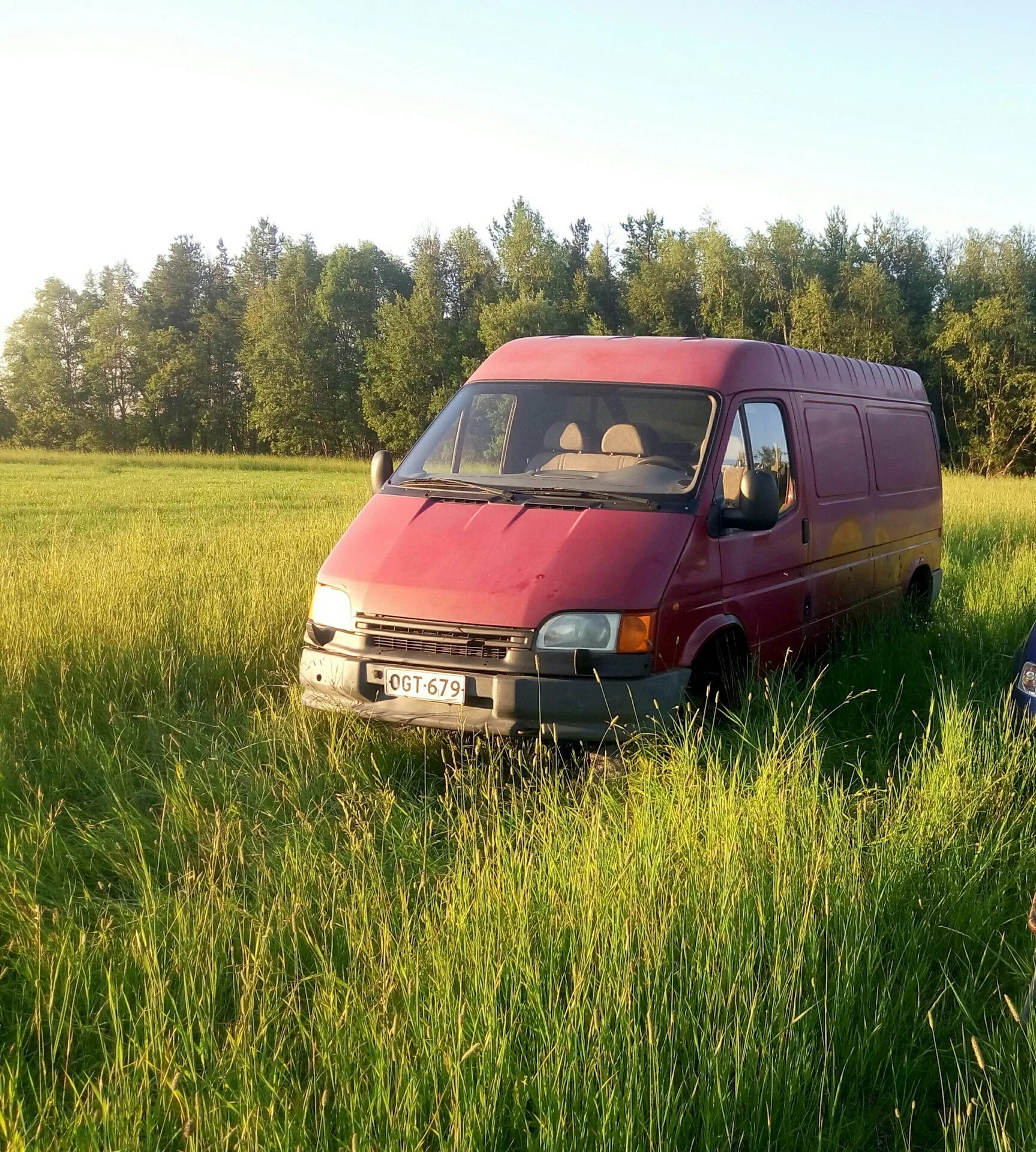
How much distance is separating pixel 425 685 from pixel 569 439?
74.0 inches

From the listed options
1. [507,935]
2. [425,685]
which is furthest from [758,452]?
[507,935]

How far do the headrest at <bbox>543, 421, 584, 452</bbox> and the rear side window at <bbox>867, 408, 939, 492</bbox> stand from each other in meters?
3.07

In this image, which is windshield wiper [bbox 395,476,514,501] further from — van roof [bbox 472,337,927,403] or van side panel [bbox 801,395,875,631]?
van side panel [bbox 801,395,875,631]

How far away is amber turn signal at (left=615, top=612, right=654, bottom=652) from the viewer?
5.06 metres

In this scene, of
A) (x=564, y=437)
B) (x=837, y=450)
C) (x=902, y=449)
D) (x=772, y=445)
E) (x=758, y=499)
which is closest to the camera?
(x=758, y=499)

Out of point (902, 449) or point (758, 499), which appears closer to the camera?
point (758, 499)

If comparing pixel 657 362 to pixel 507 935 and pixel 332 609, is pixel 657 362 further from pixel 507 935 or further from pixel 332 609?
pixel 507 935

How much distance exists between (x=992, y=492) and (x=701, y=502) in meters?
23.3

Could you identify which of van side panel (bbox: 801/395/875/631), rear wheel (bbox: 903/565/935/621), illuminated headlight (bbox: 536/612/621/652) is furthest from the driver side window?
rear wheel (bbox: 903/565/935/621)

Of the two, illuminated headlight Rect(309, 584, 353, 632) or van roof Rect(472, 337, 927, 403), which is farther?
van roof Rect(472, 337, 927, 403)

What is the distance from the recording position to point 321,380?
6756 cm

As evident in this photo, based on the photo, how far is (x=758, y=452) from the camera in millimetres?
6484

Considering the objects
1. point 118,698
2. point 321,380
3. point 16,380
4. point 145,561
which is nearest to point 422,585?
point 118,698

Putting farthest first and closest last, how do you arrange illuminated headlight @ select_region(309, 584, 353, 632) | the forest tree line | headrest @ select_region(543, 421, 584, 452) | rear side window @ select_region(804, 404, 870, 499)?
the forest tree line
rear side window @ select_region(804, 404, 870, 499)
headrest @ select_region(543, 421, 584, 452)
illuminated headlight @ select_region(309, 584, 353, 632)
